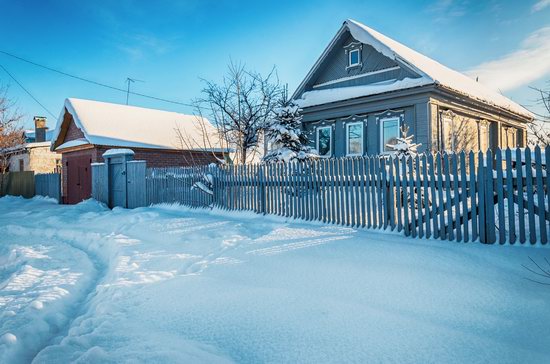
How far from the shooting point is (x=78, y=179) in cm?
1791

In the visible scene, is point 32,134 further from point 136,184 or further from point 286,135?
point 286,135

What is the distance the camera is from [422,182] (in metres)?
6.12

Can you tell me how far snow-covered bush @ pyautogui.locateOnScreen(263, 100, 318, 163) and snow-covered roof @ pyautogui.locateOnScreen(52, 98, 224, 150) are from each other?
188 inches

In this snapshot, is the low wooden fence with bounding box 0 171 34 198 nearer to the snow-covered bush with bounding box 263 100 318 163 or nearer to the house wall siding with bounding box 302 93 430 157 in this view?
the snow-covered bush with bounding box 263 100 318 163

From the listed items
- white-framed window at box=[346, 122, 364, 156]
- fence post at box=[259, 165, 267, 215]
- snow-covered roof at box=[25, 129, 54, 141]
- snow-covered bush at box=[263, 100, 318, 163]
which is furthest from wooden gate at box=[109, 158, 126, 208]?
snow-covered roof at box=[25, 129, 54, 141]

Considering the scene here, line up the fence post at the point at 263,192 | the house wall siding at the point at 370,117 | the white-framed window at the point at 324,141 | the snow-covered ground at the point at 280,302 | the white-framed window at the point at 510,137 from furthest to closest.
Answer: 1. the white-framed window at the point at 510,137
2. the white-framed window at the point at 324,141
3. the house wall siding at the point at 370,117
4. the fence post at the point at 263,192
5. the snow-covered ground at the point at 280,302

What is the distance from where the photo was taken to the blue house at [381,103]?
42.7ft

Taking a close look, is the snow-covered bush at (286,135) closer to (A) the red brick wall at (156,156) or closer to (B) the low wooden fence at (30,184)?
(A) the red brick wall at (156,156)

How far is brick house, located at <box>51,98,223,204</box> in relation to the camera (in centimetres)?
1694

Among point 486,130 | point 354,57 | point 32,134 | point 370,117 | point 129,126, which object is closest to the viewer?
point 370,117

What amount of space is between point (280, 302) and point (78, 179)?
17.9 meters

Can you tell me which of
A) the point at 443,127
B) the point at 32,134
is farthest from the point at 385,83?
the point at 32,134

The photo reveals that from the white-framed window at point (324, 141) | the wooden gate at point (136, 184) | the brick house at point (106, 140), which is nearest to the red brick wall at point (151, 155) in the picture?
the brick house at point (106, 140)

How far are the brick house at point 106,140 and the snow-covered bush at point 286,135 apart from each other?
490 cm
